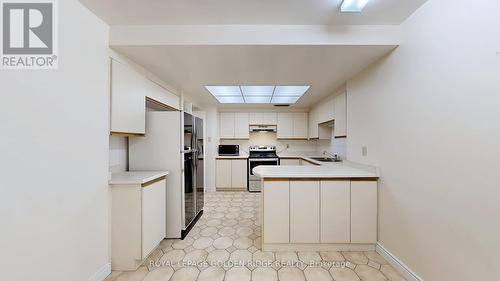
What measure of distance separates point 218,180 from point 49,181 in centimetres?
355

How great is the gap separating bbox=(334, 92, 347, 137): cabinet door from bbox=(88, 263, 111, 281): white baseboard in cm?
331

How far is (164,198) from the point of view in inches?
86.8

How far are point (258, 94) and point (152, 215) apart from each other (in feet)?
8.75

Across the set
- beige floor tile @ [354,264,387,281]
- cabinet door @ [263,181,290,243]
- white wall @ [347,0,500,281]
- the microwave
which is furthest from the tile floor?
the microwave

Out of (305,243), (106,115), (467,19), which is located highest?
(467,19)

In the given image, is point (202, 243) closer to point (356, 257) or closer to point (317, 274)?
point (317, 274)

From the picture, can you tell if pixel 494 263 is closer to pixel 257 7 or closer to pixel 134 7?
pixel 257 7

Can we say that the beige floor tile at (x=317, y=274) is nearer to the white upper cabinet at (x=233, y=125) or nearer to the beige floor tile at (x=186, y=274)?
the beige floor tile at (x=186, y=274)

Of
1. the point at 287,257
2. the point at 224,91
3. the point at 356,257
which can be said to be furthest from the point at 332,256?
the point at 224,91

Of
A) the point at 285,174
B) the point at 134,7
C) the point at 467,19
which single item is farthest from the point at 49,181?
the point at 467,19

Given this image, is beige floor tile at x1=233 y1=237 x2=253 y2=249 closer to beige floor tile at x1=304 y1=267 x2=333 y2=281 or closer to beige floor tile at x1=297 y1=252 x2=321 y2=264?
beige floor tile at x1=297 y1=252 x2=321 y2=264

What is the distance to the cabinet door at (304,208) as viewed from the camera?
210cm

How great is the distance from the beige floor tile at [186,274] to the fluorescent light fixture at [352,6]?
266 cm

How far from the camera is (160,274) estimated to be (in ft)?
5.69
